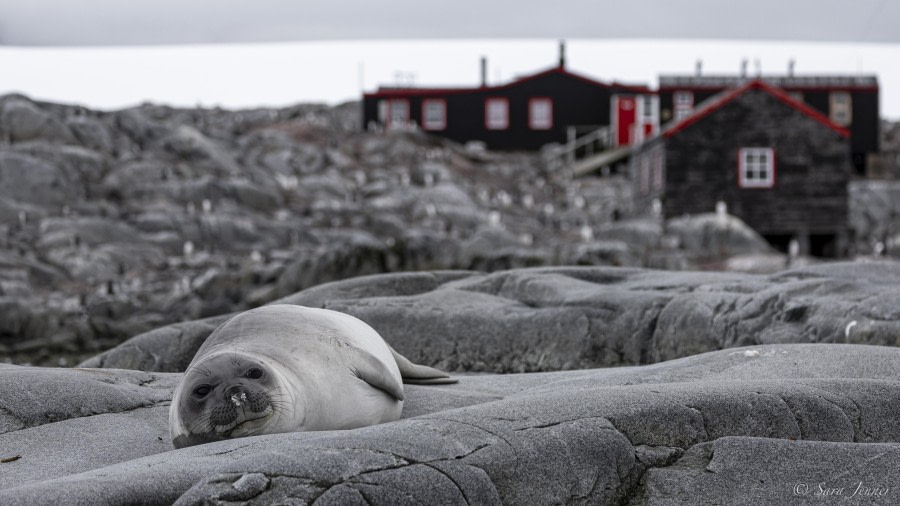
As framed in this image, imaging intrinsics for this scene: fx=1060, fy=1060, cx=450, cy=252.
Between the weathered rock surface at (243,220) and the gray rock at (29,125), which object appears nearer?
the weathered rock surface at (243,220)

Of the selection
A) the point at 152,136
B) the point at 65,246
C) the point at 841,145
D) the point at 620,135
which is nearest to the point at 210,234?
the point at 65,246

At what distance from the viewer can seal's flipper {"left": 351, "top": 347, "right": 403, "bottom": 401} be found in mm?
5340

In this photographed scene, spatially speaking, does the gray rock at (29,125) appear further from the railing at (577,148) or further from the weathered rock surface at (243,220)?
the railing at (577,148)

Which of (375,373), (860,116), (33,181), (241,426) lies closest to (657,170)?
(860,116)

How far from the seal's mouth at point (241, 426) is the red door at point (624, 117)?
44.0 meters

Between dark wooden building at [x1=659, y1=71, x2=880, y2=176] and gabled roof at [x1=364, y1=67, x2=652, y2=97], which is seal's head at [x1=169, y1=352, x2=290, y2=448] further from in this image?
gabled roof at [x1=364, y1=67, x2=652, y2=97]

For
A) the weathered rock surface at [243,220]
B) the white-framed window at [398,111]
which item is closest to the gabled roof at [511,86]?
the white-framed window at [398,111]

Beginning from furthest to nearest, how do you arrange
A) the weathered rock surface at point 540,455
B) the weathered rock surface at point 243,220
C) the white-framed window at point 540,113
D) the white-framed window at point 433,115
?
the white-framed window at point 433,115, the white-framed window at point 540,113, the weathered rock surface at point 243,220, the weathered rock surface at point 540,455

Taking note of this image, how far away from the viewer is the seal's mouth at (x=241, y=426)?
468cm

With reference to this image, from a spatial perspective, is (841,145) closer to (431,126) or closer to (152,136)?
(431,126)

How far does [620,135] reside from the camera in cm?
4775

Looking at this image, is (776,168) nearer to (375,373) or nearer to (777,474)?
(375,373)

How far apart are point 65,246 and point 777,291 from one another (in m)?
23.2

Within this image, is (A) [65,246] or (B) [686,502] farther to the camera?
(A) [65,246]
